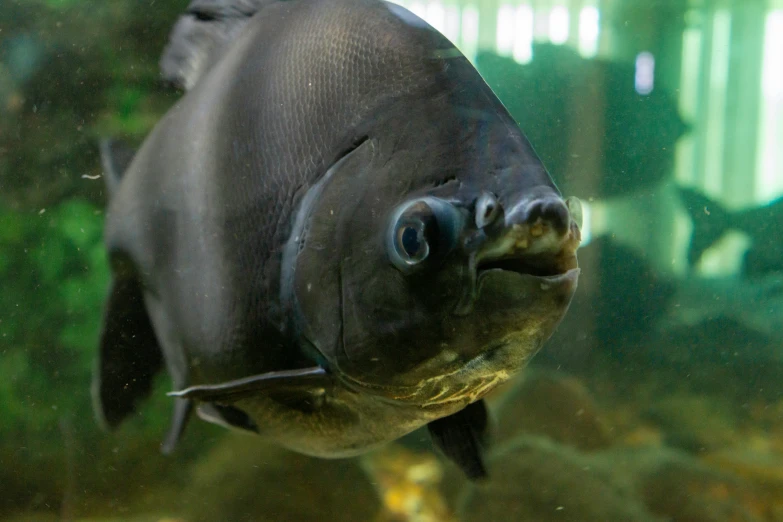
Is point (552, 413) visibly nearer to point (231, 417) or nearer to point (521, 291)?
point (231, 417)

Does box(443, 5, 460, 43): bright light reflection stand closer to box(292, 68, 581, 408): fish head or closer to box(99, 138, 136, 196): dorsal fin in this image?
box(99, 138, 136, 196): dorsal fin

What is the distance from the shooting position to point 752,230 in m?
5.59

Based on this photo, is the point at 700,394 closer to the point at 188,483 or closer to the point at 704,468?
the point at 704,468

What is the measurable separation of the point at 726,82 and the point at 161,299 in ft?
19.6

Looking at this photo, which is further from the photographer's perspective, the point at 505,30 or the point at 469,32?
the point at 505,30

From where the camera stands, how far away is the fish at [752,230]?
5.45 m

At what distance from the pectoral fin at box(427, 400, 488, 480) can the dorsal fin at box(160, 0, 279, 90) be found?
1210mm

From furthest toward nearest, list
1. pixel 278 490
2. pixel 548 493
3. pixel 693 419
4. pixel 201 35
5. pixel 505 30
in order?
pixel 693 419
pixel 505 30
pixel 548 493
pixel 278 490
pixel 201 35

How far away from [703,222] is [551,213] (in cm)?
524

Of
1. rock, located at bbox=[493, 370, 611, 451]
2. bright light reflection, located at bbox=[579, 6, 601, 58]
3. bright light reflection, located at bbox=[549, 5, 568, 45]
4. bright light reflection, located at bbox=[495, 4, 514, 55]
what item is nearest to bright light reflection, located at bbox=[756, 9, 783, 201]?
bright light reflection, located at bbox=[579, 6, 601, 58]

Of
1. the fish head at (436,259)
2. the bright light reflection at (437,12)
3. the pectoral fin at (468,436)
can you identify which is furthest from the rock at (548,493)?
the bright light reflection at (437,12)

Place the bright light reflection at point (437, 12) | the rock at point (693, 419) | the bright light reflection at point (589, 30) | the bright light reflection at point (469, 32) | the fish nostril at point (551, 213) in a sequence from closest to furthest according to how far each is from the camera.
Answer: the fish nostril at point (551, 213) < the bright light reflection at point (469, 32) < the bright light reflection at point (437, 12) < the bright light reflection at point (589, 30) < the rock at point (693, 419)

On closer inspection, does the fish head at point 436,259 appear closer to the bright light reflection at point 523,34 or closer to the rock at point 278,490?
the rock at point 278,490

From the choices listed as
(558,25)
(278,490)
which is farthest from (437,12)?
(278,490)
